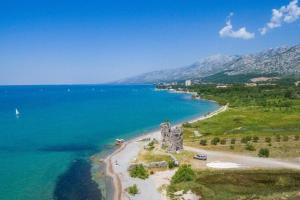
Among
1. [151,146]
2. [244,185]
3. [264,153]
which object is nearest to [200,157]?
[264,153]

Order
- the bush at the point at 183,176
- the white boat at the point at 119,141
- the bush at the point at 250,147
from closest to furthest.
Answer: the bush at the point at 183,176, the bush at the point at 250,147, the white boat at the point at 119,141

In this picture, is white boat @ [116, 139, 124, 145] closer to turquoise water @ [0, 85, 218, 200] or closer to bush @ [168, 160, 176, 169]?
turquoise water @ [0, 85, 218, 200]

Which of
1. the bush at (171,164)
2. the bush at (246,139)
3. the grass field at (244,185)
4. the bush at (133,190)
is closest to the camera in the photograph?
the grass field at (244,185)

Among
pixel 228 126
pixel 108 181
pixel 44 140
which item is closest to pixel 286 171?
pixel 108 181

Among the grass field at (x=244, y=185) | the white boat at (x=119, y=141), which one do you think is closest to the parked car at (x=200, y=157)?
the grass field at (x=244, y=185)

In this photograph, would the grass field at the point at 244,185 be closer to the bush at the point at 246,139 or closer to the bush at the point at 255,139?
the bush at the point at 246,139

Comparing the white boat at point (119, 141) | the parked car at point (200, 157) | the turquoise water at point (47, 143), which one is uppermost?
the parked car at point (200, 157)

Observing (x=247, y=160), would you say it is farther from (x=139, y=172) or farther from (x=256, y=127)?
(x=256, y=127)

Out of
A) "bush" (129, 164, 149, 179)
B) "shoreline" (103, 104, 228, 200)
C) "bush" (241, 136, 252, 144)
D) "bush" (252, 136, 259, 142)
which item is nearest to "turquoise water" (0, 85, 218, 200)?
"shoreline" (103, 104, 228, 200)
